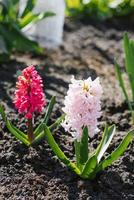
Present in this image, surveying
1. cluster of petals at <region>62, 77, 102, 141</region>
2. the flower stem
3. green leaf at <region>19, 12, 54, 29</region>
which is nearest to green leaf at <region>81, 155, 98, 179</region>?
cluster of petals at <region>62, 77, 102, 141</region>

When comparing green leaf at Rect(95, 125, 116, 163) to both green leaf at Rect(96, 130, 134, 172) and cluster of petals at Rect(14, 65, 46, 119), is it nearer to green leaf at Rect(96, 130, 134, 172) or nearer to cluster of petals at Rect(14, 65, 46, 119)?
green leaf at Rect(96, 130, 134, 172)

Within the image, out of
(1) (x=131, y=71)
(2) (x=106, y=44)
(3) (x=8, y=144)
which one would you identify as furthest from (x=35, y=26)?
(3) (x=8, y=144)

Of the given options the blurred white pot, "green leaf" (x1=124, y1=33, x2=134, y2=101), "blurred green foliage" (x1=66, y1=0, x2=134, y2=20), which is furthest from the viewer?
"blurred green foliage" (x1=66, y1=0, x2=134, y2=20)

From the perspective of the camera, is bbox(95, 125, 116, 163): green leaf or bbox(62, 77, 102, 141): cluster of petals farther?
bbox(95, 125, 116, 163): green leaf

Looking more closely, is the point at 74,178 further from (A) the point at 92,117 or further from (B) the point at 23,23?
(B) the point at 23,23

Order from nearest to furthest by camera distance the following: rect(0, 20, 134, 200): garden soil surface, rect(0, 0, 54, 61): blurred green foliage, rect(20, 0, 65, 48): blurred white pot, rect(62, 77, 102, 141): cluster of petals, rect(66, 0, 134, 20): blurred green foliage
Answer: rect(62, 77, 102, 141): cluster of petals, rect(0, 20, 134, 200): garden soil surface, rect(0, 0, 54, 61): blurred green foliage, rect(20, 0, 65, 48): blurred white pot, rect(66, 0, 134, 20): blurred green foliage


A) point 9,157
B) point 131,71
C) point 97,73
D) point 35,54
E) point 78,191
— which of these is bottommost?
point 78,191
